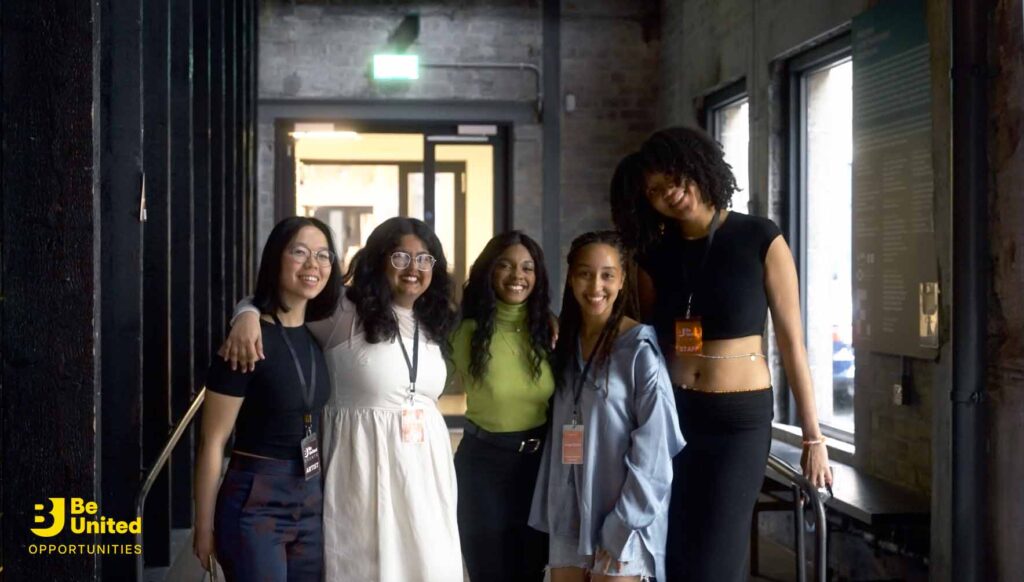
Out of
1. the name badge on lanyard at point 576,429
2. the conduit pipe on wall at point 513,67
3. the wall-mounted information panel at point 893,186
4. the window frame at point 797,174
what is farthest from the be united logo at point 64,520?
the conduit pipe on wall at point 513,67

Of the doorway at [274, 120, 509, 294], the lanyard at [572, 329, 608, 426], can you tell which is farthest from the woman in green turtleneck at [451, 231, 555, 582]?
the doorway at [274, 120, 509, 294]

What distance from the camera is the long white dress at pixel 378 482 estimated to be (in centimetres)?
250

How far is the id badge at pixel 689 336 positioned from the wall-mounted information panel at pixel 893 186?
5.69 ft

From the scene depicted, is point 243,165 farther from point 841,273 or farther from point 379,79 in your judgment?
point 841,273

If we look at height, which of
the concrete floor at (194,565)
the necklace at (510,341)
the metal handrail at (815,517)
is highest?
the necklace at (510,341)

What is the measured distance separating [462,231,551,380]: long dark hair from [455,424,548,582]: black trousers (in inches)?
8.2

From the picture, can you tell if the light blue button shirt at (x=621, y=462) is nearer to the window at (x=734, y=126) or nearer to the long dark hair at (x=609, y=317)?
the long dark hair at (x=609, y=317)

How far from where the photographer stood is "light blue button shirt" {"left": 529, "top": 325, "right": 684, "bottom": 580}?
2.44 metres

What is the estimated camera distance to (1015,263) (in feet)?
10.9

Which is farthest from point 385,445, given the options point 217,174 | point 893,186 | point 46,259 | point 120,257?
point 217,174

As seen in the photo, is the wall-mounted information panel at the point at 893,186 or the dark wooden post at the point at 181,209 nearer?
the wall-mounted information panel at the point at 893,186

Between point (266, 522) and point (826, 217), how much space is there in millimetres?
3888

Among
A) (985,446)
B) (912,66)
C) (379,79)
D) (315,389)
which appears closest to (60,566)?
(315,389)

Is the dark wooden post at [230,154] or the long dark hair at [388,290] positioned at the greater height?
the dark wooden post at [230,154]
